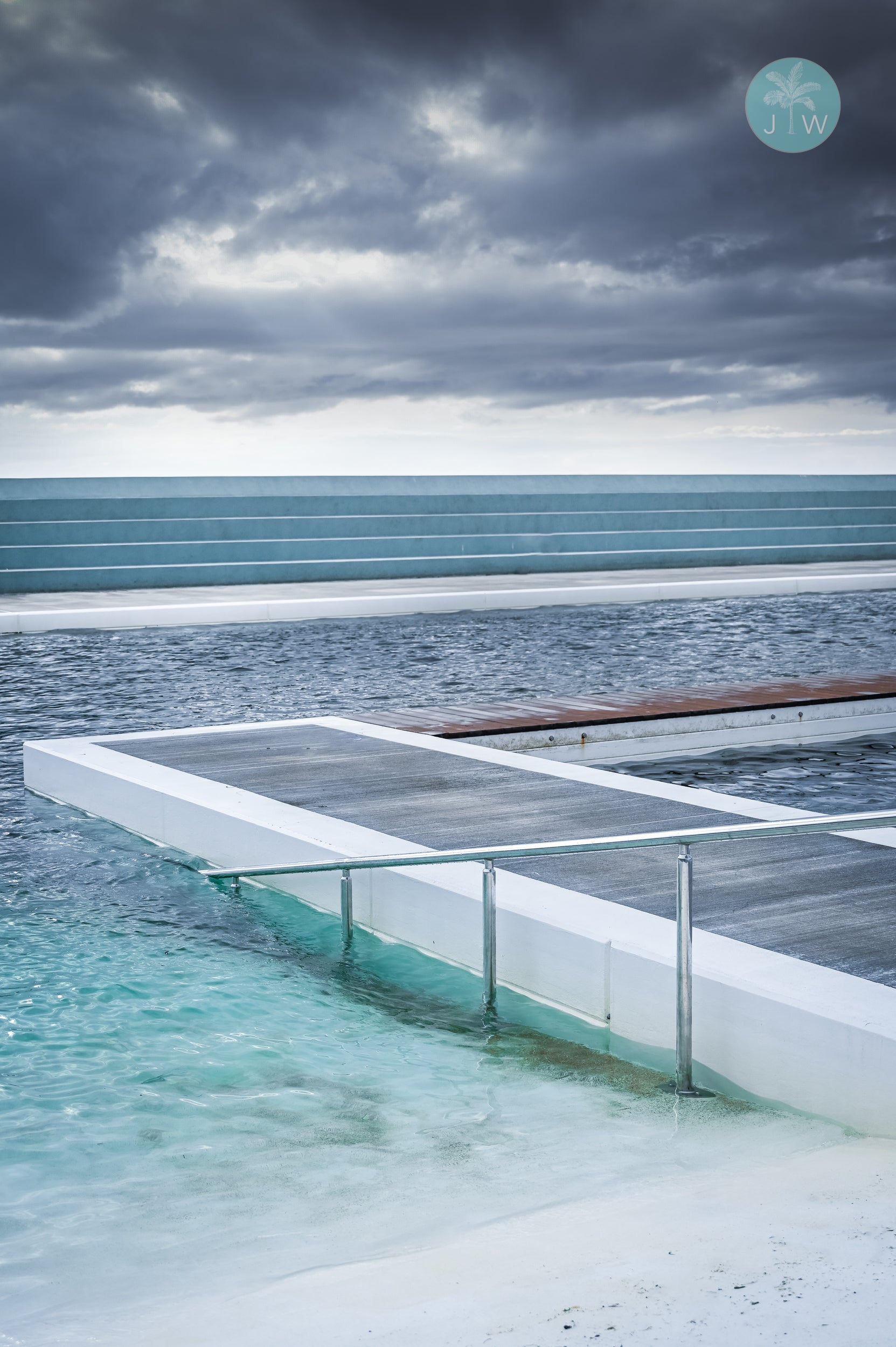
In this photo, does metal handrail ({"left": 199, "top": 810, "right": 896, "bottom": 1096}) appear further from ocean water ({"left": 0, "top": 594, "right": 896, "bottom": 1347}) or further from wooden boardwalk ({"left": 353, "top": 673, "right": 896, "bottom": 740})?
wooden boardwalk ({"left": 353, "top": 673, "right": 896, "bottom": 740})

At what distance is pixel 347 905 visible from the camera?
5898mm

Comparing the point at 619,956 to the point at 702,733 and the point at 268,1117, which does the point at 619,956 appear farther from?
the point at 702,733

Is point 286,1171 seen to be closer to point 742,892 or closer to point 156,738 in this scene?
point 742,892

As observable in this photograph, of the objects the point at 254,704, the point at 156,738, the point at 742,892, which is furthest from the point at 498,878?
the point at 254,704

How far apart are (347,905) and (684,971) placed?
78.9 inches

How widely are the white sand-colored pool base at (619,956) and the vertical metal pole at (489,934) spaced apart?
5 cm

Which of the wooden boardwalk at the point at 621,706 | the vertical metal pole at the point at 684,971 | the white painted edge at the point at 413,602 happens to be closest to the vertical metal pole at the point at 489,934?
the vertical metal pole at the point at 684,971

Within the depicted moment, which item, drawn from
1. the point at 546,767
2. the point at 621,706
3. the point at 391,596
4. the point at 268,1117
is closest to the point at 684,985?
the point at 268,1117

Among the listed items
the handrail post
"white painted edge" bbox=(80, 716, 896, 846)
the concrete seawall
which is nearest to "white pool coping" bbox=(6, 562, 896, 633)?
the concrete seawall

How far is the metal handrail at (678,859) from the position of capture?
147 inches

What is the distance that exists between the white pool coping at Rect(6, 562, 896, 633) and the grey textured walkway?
10.1 meters

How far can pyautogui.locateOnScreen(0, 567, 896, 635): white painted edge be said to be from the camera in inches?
725

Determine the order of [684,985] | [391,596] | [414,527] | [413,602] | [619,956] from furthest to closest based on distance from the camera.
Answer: [414,527]
[391,596]
[413,602]
[619,956]
[684,985]

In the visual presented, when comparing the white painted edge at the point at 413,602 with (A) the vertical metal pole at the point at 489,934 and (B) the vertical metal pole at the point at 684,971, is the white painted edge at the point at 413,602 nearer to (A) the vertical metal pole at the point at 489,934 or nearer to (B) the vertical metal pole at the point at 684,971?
(A) the vertical metal pole at the point at 489,934
